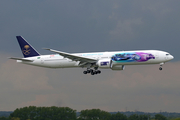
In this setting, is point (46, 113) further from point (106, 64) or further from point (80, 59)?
point (106, 64)

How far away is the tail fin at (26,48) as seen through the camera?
75.9 m

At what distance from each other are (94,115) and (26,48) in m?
31.8

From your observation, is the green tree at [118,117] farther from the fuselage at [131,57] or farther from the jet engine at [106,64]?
the fuselage at [131,57]

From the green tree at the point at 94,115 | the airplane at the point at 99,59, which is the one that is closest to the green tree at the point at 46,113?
the green tree at the point at 94,115

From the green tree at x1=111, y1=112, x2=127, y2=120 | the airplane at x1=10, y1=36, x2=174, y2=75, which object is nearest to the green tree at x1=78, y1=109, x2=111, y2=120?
the green tree at x1=111, y1=112, x2=127, y2=120

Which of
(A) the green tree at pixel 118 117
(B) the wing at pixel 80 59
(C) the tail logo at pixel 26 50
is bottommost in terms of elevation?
(A) the green tree at pixel 118 117

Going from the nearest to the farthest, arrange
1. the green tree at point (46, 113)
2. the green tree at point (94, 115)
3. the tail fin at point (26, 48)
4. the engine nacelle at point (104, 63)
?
1. the engine nacelle at point (104, 63)
2. the tail fin at point (26, 48)
3. the green tree at point (46, 113)
4. the green tree at point (94, 115)

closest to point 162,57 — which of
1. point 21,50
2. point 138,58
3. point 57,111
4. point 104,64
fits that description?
point 138,58

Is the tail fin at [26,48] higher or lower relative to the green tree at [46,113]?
higher

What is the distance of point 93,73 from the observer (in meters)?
69.5

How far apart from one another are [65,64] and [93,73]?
21.9 feet

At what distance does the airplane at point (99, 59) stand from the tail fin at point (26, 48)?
1.83m

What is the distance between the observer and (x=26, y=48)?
7706 centimetres

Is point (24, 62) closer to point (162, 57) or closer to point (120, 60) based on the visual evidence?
point (120, 60)
